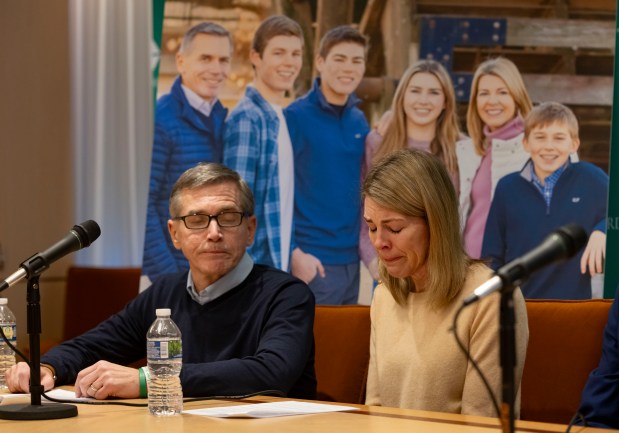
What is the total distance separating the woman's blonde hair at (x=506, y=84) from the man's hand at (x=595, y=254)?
0.54m

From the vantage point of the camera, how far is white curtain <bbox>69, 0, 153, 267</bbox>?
559 cm

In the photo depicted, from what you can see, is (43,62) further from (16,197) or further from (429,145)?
(429,145)

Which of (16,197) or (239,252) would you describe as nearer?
(239,252)

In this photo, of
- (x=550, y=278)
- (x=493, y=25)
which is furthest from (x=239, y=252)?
(x=493, y=25)

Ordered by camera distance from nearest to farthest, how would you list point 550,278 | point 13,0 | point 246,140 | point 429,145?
point 550,278
point 429,145
point 246,140
point 13,0

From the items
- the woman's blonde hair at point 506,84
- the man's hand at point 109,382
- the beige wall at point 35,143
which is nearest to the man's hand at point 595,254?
the woman's blonde hair at point 506,84

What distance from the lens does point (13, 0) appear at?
5418 millimetres

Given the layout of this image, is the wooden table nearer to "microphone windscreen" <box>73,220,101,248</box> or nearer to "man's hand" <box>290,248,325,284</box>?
"microphone windscreen" <box>73,220,101,248</box>

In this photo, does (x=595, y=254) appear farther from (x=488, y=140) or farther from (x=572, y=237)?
(x=572, y=237)

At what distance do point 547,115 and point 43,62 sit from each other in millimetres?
3125

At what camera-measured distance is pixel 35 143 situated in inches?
219

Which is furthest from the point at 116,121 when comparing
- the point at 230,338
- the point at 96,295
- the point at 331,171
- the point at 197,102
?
the point at 230,338

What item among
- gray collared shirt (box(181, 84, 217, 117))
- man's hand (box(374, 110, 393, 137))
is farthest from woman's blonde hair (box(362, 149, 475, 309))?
gray collared shirt (box(181, 84, 217, 117))

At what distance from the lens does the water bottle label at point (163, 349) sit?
90.2 inches
